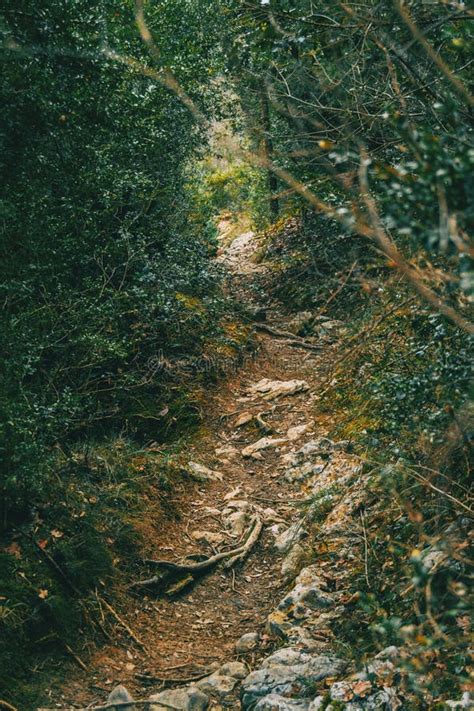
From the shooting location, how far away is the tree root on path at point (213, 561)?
6.23 m

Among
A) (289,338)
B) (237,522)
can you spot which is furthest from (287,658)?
(289,338)

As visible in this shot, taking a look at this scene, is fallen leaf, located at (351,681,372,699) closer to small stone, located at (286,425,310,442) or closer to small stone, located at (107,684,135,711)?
small stone, located at (107,684,135,711)

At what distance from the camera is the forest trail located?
208 inches

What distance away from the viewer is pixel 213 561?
6.57 meters

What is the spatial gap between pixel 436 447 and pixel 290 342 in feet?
21.0

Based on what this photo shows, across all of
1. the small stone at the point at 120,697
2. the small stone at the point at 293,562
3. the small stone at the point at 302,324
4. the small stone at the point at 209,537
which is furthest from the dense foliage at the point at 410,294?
the small stone at the point at 302,324

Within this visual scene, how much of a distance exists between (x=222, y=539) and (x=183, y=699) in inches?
90.4

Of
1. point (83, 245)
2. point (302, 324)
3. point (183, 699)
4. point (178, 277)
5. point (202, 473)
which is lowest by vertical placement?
point (183, 699)

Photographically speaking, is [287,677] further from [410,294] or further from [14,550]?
[410,294]

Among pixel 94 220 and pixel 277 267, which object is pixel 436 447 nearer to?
pixel 94 220

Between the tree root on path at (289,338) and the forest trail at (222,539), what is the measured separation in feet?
0.54

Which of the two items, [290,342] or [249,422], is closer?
[249,422]

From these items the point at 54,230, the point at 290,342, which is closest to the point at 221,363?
the point at 290,342

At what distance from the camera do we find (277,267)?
46.3ft
